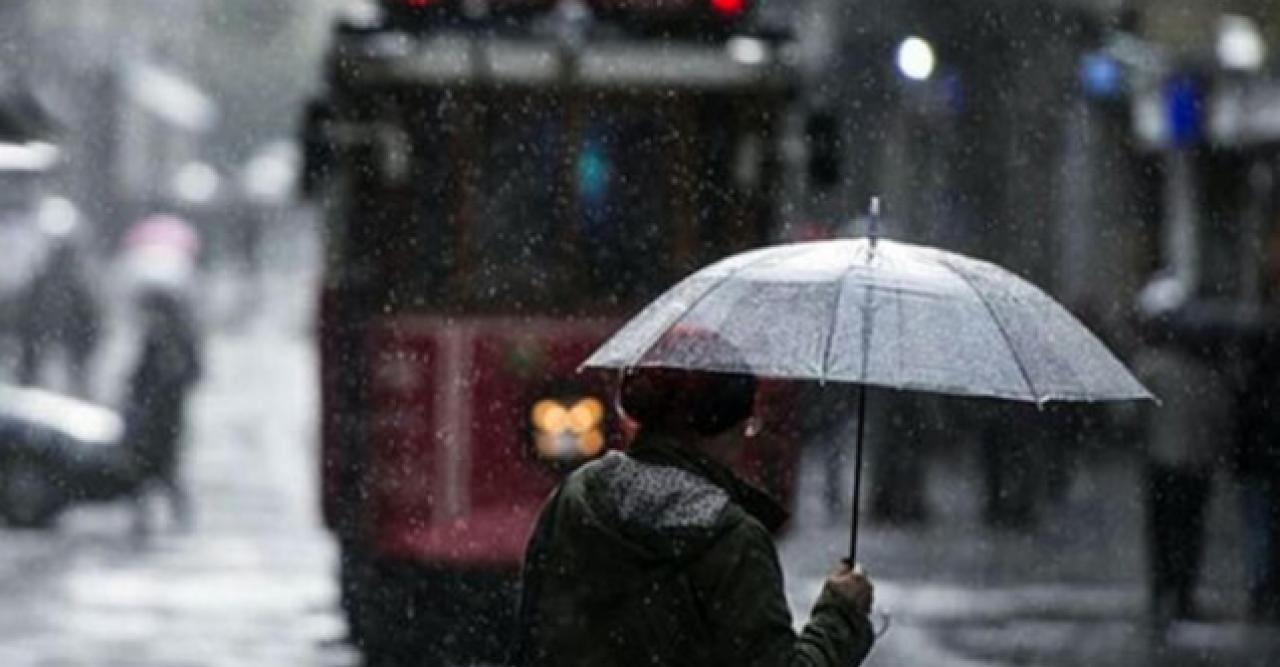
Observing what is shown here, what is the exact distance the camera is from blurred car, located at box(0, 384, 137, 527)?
20.1 meters

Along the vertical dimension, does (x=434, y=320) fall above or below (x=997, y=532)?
above

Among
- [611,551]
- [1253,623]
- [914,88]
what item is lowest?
[1253,623]

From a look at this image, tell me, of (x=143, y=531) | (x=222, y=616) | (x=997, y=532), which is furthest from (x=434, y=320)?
(x=997, y=532)

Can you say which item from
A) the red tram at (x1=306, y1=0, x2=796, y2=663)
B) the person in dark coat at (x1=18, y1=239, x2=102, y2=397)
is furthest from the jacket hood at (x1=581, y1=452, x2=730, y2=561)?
the person in dark coat at (x1=18, y1=239, x2=102, y2=397)

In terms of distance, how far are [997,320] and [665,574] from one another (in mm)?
797

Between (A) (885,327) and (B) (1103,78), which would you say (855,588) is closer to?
(A) (885,327)

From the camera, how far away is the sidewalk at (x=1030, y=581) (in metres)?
14.2

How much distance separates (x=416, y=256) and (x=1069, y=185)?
47.4ft

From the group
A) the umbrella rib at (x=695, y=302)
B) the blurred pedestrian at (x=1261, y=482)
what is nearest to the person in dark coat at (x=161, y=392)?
the blurred pedestrian at (x=1261, y=482)

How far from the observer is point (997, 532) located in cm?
2133

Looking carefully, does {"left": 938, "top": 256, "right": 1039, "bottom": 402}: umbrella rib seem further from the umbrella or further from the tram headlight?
the tram headlight

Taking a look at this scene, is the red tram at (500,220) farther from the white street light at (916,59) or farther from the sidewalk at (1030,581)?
the white street light at (916,59)

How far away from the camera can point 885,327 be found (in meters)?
5.68

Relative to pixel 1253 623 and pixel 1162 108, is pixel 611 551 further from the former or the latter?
pixel 1162 108
